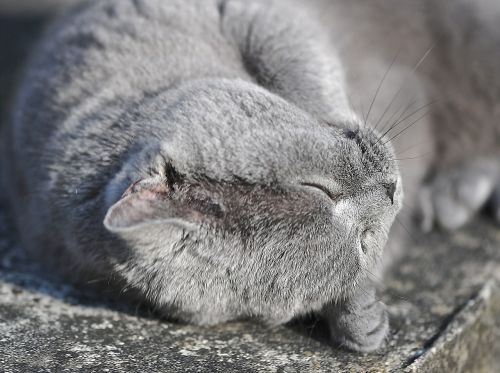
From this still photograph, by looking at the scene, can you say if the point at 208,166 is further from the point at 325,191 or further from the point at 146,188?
the point at 325,191

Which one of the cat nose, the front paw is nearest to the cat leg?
the front paw

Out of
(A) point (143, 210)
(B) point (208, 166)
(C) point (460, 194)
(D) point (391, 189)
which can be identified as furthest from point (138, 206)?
(C) point (460, 194)

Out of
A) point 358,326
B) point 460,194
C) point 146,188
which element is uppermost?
point 460,194

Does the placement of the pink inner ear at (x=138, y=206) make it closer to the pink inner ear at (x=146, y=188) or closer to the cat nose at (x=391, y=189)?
the pink inner ear at (x=146, y=188)

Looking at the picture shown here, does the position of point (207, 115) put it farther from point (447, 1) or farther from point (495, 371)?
point (447, 1)

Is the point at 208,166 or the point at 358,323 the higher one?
the point at 208,166

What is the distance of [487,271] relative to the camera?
2.45 m

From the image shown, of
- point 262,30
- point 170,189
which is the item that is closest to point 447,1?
point 262,30

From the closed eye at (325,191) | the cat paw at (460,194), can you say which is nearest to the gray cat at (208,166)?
the closed eye at (325,191)

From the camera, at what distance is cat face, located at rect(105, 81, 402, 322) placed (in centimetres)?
184

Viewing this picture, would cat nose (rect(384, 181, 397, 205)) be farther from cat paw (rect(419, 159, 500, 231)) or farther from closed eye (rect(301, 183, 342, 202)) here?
cat paw (rect(419, 159, 500, 231))

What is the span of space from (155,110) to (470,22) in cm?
146

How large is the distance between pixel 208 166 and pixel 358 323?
1.94 feet

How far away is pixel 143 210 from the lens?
1732 millimetres
